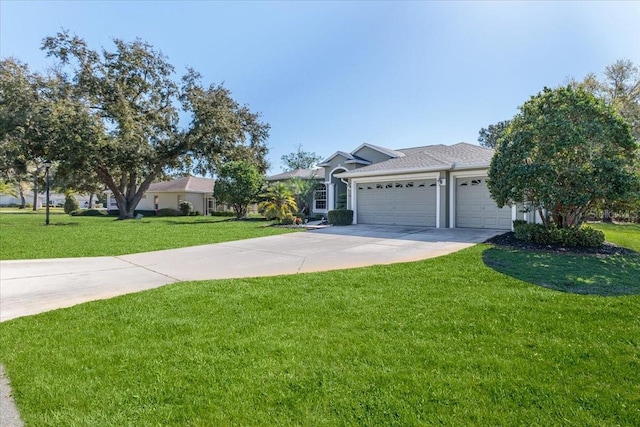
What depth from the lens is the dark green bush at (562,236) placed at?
910 cm

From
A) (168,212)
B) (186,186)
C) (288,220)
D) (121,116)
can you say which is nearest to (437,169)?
(288,220)

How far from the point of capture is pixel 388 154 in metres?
20.0

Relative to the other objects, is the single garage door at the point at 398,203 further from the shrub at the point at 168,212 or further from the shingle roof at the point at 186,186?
the shingle roof at the point at 186,186

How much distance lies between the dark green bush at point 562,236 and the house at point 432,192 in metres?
3.26

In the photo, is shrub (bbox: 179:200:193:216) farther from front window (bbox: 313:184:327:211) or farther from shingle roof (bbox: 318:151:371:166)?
shingle roof (bbox: 318:151:371:166)

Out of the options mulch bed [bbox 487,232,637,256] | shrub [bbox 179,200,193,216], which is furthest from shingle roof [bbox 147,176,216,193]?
mulch bed [bbox 487,232,637,256]

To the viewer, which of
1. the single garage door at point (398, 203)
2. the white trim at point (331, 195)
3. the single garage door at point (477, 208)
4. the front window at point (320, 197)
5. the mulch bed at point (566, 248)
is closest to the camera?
the mulch bed at point (566, 248)

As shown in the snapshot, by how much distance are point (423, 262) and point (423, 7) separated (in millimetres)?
8550

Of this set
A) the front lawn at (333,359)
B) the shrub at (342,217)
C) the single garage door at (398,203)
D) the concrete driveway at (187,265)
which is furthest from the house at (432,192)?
the front lawn at (333,359)

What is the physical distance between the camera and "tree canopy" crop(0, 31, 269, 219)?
69.7 feet

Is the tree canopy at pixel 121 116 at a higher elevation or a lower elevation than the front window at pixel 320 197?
higher

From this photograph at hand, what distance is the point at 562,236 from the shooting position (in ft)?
30.5

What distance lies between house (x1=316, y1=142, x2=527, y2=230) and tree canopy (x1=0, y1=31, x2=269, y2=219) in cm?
1370

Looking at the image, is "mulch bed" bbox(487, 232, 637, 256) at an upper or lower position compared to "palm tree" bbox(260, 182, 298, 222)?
lower
